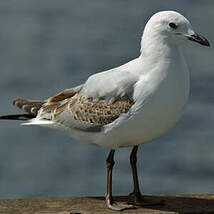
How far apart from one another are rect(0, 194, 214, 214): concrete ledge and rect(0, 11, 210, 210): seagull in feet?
0.58

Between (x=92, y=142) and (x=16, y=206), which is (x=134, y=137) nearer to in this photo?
(x=92, y=142)

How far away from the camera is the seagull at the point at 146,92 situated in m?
6.53

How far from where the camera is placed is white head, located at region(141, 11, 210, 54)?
21.5ft

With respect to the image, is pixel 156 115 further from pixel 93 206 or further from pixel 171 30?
pixel 93 206

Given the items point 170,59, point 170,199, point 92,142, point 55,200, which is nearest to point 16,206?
point 55,200

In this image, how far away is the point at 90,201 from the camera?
716 cm

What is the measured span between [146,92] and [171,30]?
583mm

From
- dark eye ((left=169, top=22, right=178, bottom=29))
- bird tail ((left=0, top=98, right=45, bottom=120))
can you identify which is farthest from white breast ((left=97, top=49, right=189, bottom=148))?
bird tail ((left=0, top=98, right=45, bottom=120))

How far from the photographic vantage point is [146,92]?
6520 mm

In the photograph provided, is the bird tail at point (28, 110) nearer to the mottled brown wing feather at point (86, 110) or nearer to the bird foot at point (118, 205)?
the mottled brown wing feather at point (86, 110)

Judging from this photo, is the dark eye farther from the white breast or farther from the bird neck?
the white breast

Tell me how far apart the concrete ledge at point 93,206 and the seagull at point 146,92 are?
178 mm

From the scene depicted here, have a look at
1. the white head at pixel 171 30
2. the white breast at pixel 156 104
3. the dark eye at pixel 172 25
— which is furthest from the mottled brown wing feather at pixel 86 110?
the dark eye at pixel 172 25

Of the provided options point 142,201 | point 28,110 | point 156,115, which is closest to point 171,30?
point 156,115
